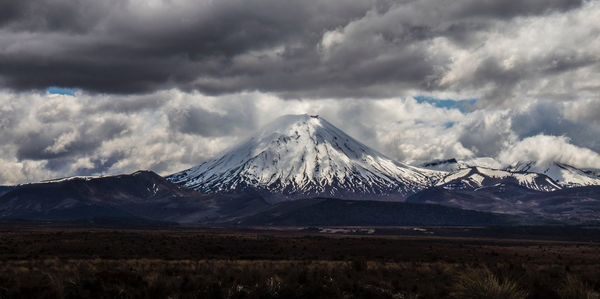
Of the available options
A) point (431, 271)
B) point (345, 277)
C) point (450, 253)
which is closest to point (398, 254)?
point (450, 253)

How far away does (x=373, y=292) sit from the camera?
118 feet

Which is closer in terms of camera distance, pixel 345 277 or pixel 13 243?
pixel 345 277

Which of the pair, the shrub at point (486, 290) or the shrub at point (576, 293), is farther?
the shrub at point (576, 293)

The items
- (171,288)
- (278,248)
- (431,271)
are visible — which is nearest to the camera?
(171,288)

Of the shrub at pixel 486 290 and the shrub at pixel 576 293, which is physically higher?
the shrub at pixel 486 290

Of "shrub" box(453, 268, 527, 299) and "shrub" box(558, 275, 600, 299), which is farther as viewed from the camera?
"shrub" box(558, 275, 600, 299)

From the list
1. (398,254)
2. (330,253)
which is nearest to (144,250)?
(330,253)

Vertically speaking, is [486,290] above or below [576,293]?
above

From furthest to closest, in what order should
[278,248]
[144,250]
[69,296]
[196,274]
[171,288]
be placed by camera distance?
1. [278,248]
2. [144,250]
3. [196,274]
4. [171,288]
5. [69,296]

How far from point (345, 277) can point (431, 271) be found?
11.6 meters

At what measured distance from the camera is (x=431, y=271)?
5031 centimetres

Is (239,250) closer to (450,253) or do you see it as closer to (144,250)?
(144,250)

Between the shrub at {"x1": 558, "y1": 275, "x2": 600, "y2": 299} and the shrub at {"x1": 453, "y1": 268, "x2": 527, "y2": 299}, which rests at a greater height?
the shrub at {"x1": 453, "y1": 268, "x2": 527, "y2": 299}

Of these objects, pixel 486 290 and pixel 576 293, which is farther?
pixel 576 293
